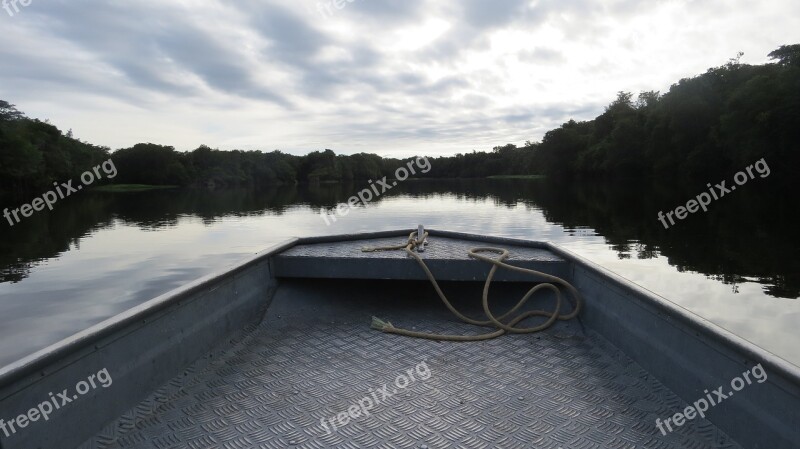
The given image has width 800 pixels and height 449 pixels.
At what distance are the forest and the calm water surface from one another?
12891 millimetres

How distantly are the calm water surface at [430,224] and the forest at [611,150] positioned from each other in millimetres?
12891

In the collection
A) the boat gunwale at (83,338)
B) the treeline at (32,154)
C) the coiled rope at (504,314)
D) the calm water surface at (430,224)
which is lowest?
the calm water surface at (430,224)

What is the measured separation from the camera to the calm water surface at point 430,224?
812 centimetres

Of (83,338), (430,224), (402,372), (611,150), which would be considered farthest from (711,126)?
(83,338)

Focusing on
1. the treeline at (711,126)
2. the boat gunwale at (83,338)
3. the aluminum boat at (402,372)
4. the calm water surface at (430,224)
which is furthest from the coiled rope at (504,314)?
the treeline at (711,126)

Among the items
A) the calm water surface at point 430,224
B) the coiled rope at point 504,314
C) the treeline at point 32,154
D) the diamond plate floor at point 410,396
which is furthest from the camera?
the treeline at point 32,154

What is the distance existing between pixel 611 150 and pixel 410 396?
72866mm

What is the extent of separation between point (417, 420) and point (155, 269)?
1235 cm

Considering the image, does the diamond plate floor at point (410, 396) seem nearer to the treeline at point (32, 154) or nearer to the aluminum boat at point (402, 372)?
the aluminum boat at point (402, 372)

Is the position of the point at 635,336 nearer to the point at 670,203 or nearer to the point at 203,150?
the point at 670,203

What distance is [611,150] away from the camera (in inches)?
2653

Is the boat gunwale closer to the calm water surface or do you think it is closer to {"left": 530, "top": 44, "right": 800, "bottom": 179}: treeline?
the calm water surface

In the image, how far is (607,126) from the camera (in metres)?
82.6

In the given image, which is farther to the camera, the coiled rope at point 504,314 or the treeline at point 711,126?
the treeline at point 711,126
